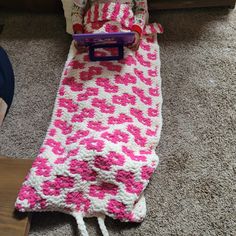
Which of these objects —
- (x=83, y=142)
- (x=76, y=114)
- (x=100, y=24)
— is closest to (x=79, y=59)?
(x=100, y=24)

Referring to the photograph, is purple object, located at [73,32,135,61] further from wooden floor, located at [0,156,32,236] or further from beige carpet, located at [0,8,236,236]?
wooden floor, located at [0,156,32,236]

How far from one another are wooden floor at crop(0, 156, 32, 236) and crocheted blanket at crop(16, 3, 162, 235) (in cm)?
4

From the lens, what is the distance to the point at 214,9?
144 centimetres

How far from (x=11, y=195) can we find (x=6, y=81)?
0.45m

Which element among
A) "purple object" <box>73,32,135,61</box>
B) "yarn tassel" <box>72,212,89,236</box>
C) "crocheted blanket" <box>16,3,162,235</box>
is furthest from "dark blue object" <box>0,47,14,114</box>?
"yarn tassel" <box>72,212,89,236</box>

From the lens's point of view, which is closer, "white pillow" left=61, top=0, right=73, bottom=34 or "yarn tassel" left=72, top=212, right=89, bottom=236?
"yarn tassel" left=72, top=212, right=89, bottom=236

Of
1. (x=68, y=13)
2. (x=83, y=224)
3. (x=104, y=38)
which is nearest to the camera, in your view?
(x=83, y=224)

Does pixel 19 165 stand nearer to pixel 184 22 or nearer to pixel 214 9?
pixel 184 22

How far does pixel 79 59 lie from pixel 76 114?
261mm

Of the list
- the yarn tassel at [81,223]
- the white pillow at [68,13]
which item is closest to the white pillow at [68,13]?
the white pillow at [68,13]

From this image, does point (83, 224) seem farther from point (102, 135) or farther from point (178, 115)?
point (178, 115)

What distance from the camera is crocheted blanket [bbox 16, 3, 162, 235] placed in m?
0.90

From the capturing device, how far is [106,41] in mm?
1169

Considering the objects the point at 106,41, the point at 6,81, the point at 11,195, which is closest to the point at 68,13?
the point at 106,41
